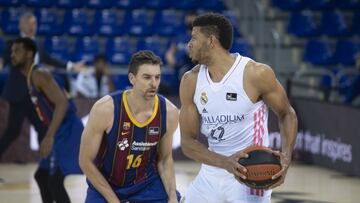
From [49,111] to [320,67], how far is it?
9.14 metres

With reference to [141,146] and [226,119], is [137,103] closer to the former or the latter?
[141,146]

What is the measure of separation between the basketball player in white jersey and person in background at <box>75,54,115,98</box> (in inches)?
308

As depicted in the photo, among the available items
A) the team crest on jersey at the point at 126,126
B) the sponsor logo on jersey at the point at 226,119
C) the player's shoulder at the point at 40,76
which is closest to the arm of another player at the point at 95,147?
the team crest on jersey at the point at 126,126

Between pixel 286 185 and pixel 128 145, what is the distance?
569cm

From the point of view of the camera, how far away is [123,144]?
227 inches

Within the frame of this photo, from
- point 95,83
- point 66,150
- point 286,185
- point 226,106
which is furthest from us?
point 95,83

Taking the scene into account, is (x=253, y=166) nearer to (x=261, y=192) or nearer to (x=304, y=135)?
(x=261, y=192)

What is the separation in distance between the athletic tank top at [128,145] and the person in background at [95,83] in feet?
25.1

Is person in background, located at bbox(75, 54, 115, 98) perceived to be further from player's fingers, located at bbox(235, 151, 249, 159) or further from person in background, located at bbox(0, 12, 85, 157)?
player's fingers, located at bbox(235, 151, 249, 159)

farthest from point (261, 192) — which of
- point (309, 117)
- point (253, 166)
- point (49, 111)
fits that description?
point (309, 117)

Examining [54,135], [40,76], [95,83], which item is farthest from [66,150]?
[95,83]

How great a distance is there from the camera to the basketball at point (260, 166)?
540 cm

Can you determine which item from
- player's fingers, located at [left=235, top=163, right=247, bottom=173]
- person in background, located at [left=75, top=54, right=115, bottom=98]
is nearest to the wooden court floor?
person in background, located at [left=75, top=54, right=115, bottom=98]

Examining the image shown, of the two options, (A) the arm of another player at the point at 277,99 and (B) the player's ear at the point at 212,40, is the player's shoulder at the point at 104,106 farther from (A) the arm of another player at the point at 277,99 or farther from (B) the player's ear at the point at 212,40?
(A) the arm of another player at the point at 277,99
